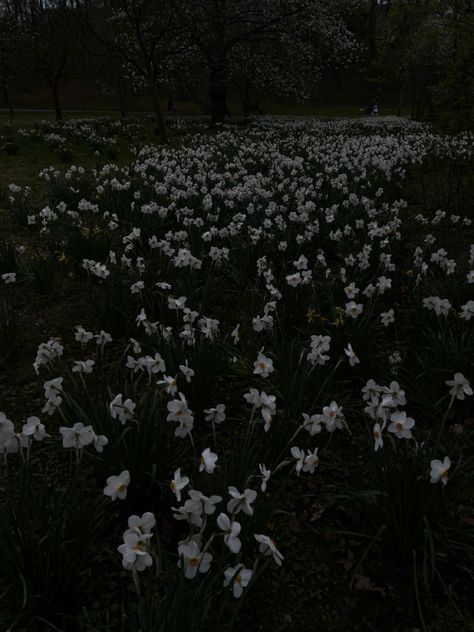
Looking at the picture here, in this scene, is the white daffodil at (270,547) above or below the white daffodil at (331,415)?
below

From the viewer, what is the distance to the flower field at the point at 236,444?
1.89 m

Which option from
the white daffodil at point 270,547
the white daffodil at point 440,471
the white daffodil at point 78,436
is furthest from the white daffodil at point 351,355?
the white daffodil at point 78,436

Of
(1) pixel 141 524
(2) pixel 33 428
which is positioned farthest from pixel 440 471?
(2) pixel 33 428

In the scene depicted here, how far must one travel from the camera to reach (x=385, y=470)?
2195 millimetres

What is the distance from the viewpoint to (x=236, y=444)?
9.82 feet

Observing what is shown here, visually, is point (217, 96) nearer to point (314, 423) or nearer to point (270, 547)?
point (314, 423)

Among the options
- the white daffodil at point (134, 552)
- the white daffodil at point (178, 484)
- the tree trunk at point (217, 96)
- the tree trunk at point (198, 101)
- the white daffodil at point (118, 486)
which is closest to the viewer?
the white daffodil at point (134, 552)

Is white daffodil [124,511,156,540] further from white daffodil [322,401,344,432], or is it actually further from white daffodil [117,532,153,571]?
white daffodil [322,401,344,432]

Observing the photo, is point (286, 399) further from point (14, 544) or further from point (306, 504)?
point (14, 544)

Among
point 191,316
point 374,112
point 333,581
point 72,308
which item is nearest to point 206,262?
point 72,308

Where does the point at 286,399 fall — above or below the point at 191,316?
below

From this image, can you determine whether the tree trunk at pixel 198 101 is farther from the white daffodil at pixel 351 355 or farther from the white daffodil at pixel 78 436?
the white daffodil at pixel 78 436

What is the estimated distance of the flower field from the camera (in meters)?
1.89

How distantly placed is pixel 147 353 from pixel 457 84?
16.4ft
